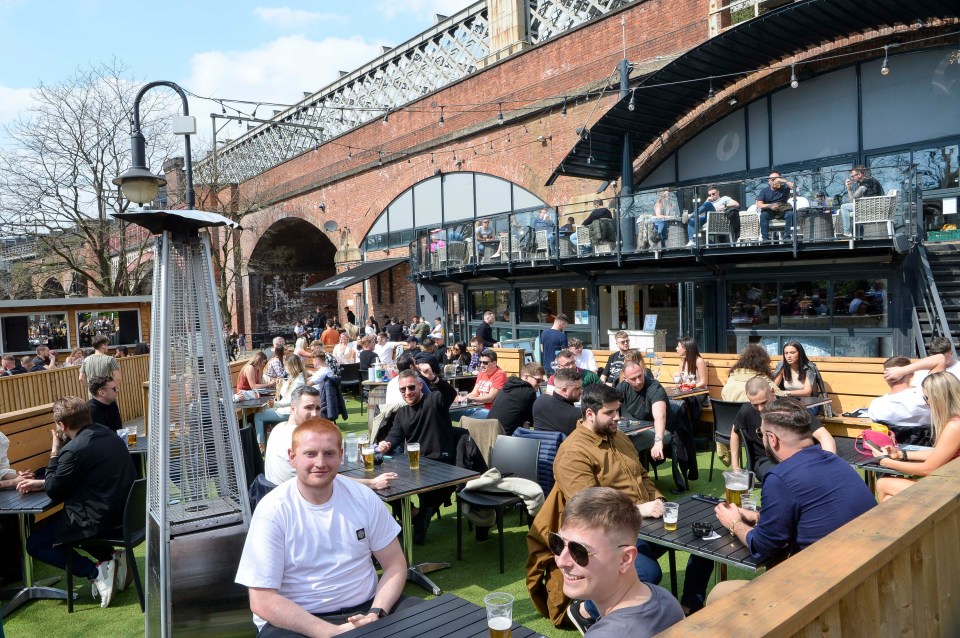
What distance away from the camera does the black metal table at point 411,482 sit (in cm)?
480

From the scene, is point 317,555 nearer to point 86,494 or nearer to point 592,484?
point 592,484

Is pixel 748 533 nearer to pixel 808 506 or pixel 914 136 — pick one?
pixel 808 506

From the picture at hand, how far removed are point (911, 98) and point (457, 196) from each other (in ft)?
44.2

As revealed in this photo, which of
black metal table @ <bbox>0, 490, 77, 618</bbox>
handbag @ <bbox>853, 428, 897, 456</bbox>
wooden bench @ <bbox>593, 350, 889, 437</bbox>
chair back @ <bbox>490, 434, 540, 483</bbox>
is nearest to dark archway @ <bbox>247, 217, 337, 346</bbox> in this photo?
wooden bench @ <bbox>593, 350, 889, 437</bbox>

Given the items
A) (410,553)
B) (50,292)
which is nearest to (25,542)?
(410,553)

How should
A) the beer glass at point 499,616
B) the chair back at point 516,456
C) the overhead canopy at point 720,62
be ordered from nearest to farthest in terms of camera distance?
the beer glass at point 499,616 → the chair back at point 516,456 → the overhead canopy at point 720,62

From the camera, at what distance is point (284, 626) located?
2879mm

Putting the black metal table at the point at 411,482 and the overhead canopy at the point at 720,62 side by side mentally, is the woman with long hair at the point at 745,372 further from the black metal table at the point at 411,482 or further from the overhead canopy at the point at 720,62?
the overhead canopy at the point at 720,62

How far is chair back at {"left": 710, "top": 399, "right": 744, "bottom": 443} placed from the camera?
7023 mm

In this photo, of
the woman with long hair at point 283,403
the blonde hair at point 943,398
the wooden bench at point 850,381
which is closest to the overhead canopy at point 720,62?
the wooden bench at point 850,381

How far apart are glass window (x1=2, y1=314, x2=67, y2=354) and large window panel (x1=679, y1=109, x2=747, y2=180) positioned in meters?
16.4

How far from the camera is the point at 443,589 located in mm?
5066

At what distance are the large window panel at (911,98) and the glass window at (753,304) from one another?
453 centimetres

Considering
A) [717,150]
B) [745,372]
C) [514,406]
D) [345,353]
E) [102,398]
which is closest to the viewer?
[102,398]
